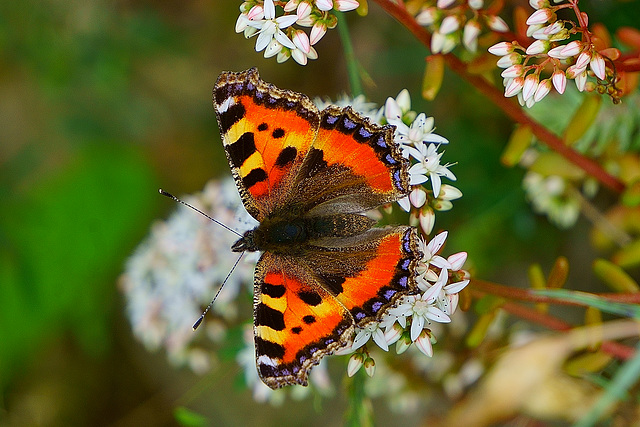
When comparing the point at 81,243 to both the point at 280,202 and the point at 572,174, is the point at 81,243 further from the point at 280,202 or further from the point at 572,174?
the point at 572,174

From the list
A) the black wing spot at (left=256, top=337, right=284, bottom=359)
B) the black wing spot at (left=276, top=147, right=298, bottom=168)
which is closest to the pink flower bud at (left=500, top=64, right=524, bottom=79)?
the black wing spot at (left=276, top=147, right=298, bottom=168)

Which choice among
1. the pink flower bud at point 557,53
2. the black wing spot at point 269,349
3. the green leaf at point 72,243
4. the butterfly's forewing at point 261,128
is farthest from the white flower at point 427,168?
the green leaf at point 72,243

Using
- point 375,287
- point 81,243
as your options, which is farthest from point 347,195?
point 81,243

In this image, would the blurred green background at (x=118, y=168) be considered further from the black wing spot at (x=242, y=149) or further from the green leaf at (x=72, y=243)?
the black wing spot at (x=242, y=149)

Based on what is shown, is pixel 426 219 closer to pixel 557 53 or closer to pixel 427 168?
pixel 427 168

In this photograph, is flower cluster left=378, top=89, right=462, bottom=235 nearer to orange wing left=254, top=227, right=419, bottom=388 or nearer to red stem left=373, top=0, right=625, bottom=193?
orange wing left=254, top=227, right=419, bottom=388

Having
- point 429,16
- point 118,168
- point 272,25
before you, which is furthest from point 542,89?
point 118,168
